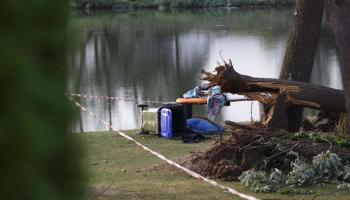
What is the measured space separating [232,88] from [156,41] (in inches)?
891

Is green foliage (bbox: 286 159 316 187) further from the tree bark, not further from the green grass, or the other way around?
the tree bark

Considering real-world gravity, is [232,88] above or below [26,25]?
below

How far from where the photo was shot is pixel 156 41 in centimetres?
3072

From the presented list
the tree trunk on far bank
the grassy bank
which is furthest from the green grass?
the grassy bank

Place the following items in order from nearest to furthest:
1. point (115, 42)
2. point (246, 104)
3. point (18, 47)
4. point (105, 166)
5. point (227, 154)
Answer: point (18, 47) < point (227, 154) < point (105, 166) < point (246, 104) < point (115, 42)

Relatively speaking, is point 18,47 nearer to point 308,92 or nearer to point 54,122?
point 54,122

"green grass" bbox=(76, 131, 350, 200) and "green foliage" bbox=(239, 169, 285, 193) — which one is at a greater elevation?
"green foliage" bbox=(239, 169, 285, 193)

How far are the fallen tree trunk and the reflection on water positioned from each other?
61.3 inches

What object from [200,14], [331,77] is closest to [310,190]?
[331,77]

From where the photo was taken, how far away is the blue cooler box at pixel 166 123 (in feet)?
33.3

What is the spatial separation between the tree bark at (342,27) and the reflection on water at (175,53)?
4.80 metres

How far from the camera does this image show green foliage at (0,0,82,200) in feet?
1.28

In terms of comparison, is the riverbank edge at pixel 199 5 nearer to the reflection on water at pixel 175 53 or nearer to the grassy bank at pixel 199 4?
the grassy bank at pixel 199 4

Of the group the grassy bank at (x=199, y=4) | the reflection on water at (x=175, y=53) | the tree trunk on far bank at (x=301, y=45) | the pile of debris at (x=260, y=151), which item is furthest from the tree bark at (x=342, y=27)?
the grassy bank at (x=199, y=4)
